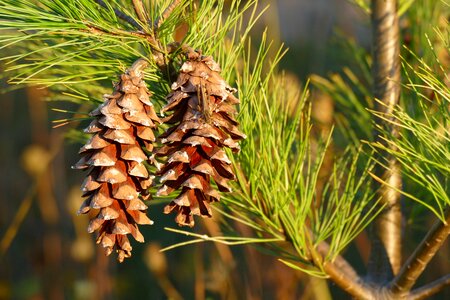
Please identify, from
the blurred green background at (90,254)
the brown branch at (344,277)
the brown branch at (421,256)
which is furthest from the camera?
the blurred green background at (90,254)

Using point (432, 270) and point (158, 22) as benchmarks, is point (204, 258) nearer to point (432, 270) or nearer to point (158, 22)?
point (432, 270)

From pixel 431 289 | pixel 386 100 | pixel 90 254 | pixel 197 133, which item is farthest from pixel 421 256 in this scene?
pixel 90 254

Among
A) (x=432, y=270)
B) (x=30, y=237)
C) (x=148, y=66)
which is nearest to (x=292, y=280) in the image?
(x=432, y=270)

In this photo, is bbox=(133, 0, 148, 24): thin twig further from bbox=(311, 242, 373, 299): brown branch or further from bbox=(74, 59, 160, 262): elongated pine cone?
bbox=(311, 242, 373, 299): brown branch

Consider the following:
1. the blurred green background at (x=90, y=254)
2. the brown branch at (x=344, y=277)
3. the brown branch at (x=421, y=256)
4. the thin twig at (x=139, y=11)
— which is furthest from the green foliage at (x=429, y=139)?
the blurred green background at (x=90, y=254)

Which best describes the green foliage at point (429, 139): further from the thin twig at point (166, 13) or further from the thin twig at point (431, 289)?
the thin twig at point (166, 13)

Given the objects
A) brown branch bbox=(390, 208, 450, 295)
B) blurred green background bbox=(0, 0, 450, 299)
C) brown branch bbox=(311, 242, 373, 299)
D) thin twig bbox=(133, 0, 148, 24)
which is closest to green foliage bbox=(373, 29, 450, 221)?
brown branch bbox=(390, 208, 450, 295)
